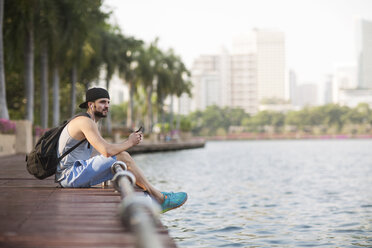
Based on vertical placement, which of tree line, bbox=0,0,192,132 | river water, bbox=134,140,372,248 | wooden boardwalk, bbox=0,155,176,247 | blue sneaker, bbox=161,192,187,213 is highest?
tree line, bbox=0,0,192,132

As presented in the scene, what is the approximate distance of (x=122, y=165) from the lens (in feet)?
18.4

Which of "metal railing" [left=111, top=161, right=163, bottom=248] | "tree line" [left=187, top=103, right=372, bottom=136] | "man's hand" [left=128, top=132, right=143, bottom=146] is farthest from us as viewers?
"tree line" [left=187, top=103, right=372, bottom=136]

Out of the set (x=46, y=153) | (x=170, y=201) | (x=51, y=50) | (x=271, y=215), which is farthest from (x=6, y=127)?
(x=170, y=201)

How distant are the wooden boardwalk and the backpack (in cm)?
30

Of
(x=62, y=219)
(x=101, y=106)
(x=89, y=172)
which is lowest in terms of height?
(x=62, y=219)

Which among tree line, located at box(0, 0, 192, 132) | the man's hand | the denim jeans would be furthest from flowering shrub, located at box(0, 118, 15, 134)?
the man's hand

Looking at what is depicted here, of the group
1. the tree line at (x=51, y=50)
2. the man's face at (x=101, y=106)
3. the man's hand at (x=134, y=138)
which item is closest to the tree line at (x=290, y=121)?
the tree line at (x=51, y=50)

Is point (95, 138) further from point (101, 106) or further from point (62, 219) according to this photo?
point (62, 219)

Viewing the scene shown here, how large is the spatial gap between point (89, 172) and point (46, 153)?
53cm

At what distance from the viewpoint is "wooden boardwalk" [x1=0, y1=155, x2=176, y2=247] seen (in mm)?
3406

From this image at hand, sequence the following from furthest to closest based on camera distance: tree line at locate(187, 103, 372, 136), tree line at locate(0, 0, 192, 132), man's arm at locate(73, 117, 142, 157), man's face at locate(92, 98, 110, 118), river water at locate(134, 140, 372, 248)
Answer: tree line at locate(187, 103, 372, 136)
tree line at locate(0, 0, 192, 132)
river water at locate(134, 140, 372, 248)
man's face at locate(92, 98, 110, 118)
man's arm at locate(73, 117, 142, 157)

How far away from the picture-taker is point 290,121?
160000 mm

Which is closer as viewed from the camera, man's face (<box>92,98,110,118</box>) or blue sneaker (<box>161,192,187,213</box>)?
man's face (<box>92,98,110,118</box>)

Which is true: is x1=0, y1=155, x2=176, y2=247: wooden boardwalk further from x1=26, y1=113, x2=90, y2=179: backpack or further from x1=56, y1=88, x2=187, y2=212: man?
x1=26, y1=113, x2=90, y2=179: backpack
